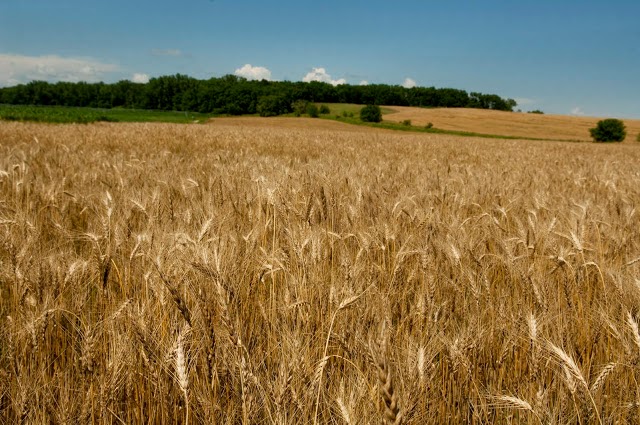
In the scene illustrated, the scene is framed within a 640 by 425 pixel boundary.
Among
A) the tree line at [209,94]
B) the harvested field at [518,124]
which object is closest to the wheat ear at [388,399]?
the harvested field at [518,124]

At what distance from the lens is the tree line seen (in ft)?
309

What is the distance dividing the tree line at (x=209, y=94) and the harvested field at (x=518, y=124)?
3570cm

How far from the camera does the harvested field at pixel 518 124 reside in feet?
178

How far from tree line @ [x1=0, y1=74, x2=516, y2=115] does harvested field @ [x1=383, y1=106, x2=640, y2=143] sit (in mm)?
35696

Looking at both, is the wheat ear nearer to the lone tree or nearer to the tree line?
the lone tree

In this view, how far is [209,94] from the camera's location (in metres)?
95.1

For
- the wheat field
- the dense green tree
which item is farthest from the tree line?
the wheat field

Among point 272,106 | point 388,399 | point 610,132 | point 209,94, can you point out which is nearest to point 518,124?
point 610,132

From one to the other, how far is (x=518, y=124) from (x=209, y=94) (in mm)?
66330

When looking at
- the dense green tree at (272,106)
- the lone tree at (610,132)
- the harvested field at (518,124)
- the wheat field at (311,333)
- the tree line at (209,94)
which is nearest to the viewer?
the wheat field at (311,333)

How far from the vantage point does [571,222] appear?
2.45 metres

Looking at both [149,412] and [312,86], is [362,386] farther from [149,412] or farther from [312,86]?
[312,86]

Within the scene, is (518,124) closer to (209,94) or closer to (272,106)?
(272,106)

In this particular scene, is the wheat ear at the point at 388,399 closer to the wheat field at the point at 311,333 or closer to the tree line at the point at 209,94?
the wheat field at the point at 311,333
